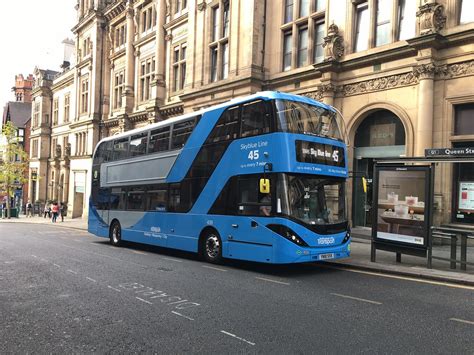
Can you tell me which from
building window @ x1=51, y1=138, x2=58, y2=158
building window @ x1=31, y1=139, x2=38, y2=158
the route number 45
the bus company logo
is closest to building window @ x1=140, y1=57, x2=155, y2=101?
building window @ x1=51, y1=138, x2=58, y2=158

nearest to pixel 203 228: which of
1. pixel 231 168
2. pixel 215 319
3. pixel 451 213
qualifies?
pixel 231 168

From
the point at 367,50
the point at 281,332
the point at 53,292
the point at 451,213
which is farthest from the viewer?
the point at 367,50

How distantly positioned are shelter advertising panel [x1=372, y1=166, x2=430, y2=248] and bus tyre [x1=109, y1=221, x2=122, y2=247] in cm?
1006

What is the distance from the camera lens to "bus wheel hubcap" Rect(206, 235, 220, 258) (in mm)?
11547

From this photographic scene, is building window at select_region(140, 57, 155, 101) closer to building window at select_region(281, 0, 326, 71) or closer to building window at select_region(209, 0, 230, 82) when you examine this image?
building window at select_region(209, 0, 230, 82)

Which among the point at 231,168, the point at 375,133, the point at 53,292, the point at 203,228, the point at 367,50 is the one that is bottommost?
the point at 53,292

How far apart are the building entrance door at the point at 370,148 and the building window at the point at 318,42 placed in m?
3.96

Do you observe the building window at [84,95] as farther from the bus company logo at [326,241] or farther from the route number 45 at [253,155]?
the bus company logo at [326,241]

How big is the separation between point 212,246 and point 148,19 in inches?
1108

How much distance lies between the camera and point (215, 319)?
20.0 ft

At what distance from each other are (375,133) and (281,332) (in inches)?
546

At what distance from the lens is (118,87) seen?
128 ft

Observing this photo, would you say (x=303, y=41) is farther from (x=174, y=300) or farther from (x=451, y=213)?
(x=174, y=300)

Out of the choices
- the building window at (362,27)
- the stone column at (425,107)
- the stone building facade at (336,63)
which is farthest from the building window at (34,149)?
the stone column at (425,107)
